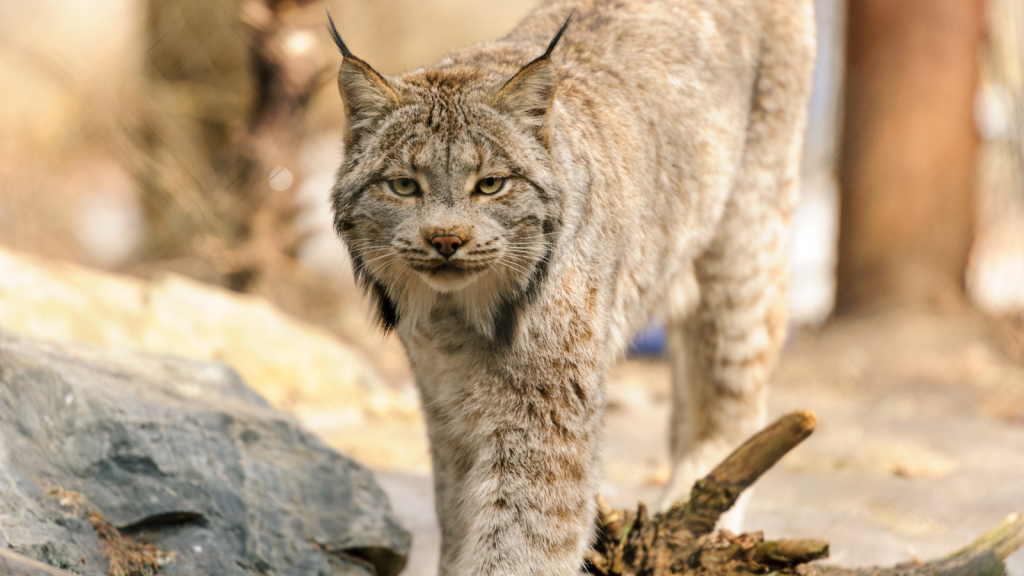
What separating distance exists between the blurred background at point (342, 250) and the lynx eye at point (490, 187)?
Answer: 208cm

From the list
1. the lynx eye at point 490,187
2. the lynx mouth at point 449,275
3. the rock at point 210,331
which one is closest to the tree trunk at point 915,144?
the rock at point 210,331

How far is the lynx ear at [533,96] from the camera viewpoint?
256 cm

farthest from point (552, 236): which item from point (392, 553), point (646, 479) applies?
point (646, 479)

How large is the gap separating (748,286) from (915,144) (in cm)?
438

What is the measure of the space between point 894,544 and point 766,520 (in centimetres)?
55

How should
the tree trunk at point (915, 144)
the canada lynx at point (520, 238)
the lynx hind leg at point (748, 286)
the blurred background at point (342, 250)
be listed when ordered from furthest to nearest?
the tree trunk at point (915, 144) < the blurred background at point (342, 250) < the lynx hind leg at point (748, 286) < the canada lynx at point (520, 238)

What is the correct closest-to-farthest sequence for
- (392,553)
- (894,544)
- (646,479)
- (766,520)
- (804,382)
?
1. (392,553)
2. (894,544)
3. (766,520)
4. (646,479)
5. (804,382)

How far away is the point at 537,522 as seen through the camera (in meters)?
2.61

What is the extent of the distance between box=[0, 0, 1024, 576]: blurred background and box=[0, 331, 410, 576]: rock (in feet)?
3.24

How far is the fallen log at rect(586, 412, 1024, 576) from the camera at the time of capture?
103 inches

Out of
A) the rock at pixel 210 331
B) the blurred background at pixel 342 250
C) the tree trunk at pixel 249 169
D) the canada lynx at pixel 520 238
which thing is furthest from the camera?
the tree trunk at pixel 249 169

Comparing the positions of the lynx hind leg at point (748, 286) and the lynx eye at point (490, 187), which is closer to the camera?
the lynx eye at point (490, 187)

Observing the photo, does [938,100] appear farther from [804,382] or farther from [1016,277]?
[804,382]

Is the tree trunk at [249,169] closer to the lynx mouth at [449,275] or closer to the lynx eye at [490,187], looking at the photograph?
the lynx eye at [490,187]
